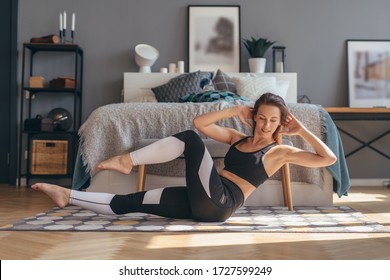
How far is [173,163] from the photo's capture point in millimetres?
3186

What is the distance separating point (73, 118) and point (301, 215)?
3.12 metres

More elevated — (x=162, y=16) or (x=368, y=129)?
(x=162, y=16)

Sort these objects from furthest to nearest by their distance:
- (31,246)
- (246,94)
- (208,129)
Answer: (246,94)
(208,129)
(31,246)

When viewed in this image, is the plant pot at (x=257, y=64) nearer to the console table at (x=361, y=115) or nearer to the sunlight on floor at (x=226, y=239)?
the console table at (x=361, y=115)

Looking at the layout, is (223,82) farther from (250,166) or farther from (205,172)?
(205,172)

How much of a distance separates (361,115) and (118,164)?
3310 mm

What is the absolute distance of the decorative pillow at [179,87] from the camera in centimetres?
479

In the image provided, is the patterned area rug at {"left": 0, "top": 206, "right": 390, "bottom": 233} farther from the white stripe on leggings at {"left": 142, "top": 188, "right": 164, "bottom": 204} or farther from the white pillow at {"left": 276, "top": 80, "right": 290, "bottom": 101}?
the white pillow at {"left": 276, "top": 80, "right": 290, "bottom": 101}

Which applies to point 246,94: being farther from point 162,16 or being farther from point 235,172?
point 235,172

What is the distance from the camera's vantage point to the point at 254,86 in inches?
188

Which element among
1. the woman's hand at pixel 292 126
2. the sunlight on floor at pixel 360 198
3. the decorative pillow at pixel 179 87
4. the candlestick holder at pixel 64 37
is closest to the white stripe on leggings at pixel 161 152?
the woman's hand at pixel 292 126

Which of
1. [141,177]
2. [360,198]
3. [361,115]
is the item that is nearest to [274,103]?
[141,177]

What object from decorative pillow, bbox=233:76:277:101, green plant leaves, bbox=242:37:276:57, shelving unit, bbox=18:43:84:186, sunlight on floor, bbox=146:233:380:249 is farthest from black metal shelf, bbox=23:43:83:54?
sunlight on floor, bbox=146:233:380:249

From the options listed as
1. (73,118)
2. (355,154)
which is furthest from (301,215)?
(73,118)
